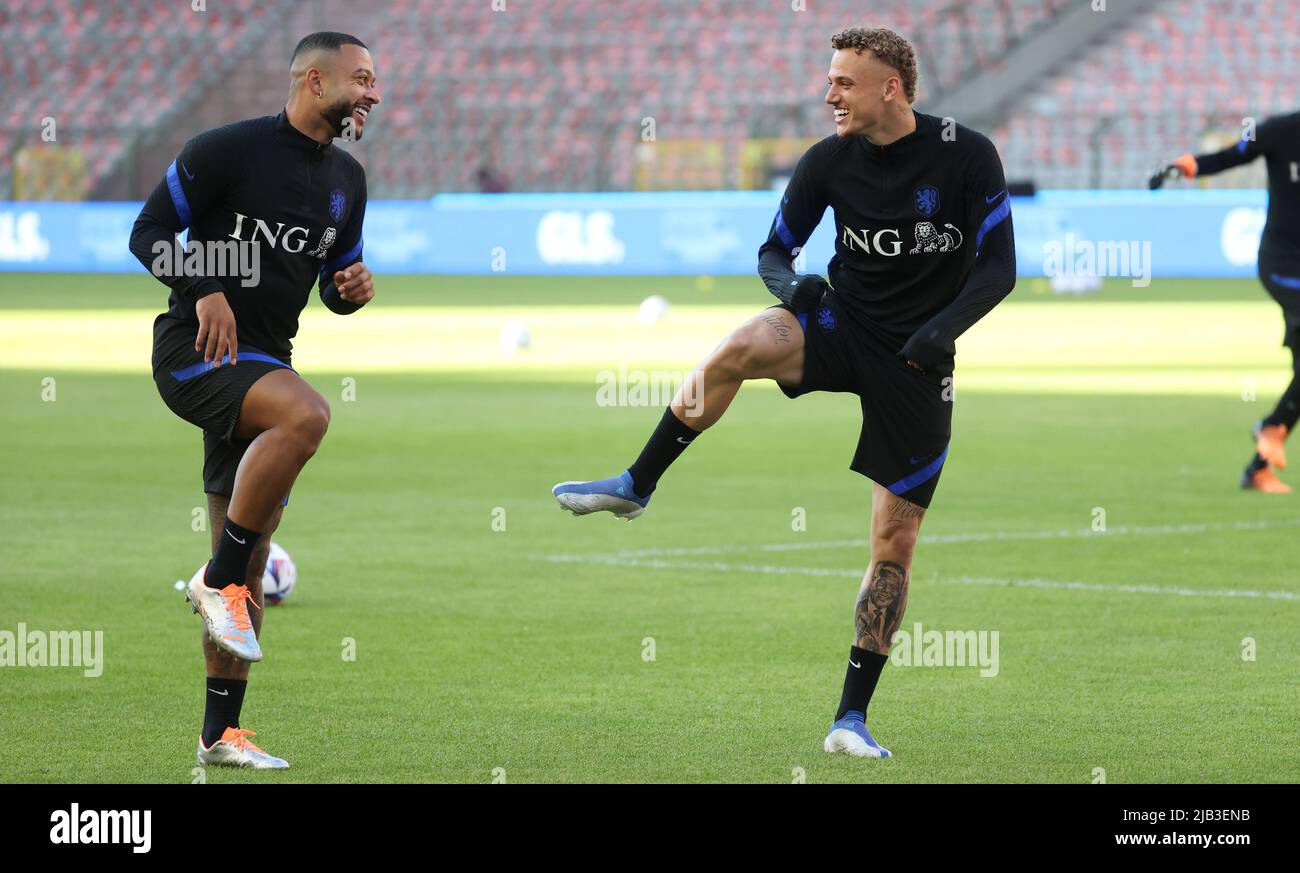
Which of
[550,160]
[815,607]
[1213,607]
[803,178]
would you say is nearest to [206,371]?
[803,178]

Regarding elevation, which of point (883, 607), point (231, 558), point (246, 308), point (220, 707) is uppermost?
point (246, 308)

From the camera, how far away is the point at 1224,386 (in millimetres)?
19125

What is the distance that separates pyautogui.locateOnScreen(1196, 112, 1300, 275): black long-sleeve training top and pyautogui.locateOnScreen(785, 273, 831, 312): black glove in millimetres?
6074

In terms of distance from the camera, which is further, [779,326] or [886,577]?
[886,577]

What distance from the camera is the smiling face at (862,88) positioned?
6145 millimetres

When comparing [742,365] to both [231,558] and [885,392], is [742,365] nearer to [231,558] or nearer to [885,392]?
[885,392]

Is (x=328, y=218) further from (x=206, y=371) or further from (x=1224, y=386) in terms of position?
(x=1224, y=386)

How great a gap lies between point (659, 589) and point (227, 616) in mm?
4028

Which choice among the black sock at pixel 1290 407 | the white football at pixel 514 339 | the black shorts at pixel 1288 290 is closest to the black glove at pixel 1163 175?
the black shorts at pixel 1288 290

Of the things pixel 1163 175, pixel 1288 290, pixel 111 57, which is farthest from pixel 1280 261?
pixel 111 57

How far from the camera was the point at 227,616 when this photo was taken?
586cm
